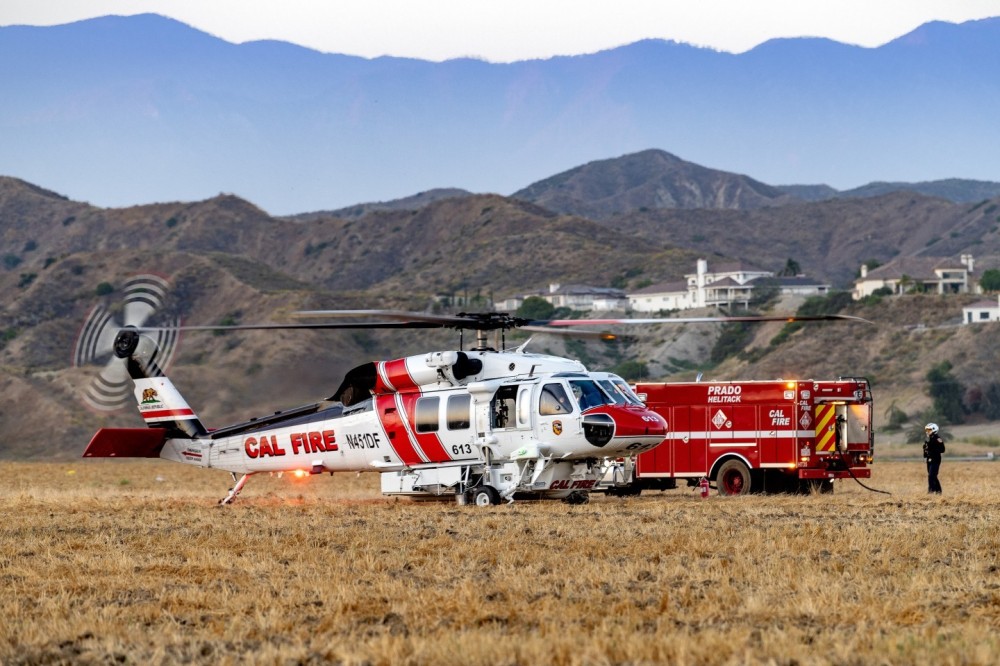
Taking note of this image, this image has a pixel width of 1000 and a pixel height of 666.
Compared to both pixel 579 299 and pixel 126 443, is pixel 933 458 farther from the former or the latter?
pixel 579 299

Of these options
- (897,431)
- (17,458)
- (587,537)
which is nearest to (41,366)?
(17,458)

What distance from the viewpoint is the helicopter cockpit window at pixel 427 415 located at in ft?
91.8

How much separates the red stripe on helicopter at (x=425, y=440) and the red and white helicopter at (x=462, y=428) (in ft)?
0.08

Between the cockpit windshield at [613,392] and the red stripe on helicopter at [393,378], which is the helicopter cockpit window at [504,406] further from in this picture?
the red stripe on helicopter at [393,378]

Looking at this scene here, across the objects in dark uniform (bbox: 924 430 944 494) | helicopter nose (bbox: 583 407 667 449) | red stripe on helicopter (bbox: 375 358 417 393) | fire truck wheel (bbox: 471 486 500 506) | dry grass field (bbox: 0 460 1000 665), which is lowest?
dry grass field (bbox: 0 460 1000 665)

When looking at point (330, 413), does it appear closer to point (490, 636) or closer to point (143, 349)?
point (143, 349)

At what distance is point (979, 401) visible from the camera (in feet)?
303

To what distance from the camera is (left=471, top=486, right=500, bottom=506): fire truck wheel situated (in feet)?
90.5

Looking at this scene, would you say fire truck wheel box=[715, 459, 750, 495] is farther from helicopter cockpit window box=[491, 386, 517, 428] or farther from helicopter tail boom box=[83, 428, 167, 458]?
helicopter tail boom box=[83, 428, 167, 458]

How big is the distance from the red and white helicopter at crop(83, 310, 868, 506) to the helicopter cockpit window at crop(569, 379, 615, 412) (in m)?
0.02

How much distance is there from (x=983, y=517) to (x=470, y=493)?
9.58 m

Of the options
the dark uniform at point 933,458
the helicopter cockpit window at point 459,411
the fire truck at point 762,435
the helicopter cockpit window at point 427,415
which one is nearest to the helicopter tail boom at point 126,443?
the helicopter cockpit window at point 427,415

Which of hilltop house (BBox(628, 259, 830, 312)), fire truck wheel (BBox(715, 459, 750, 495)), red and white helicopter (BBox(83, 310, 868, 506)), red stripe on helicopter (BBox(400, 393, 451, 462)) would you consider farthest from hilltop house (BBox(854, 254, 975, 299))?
red stripe on helicopter (BBox(400, 393, 451, 462))

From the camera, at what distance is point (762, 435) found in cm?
3130
